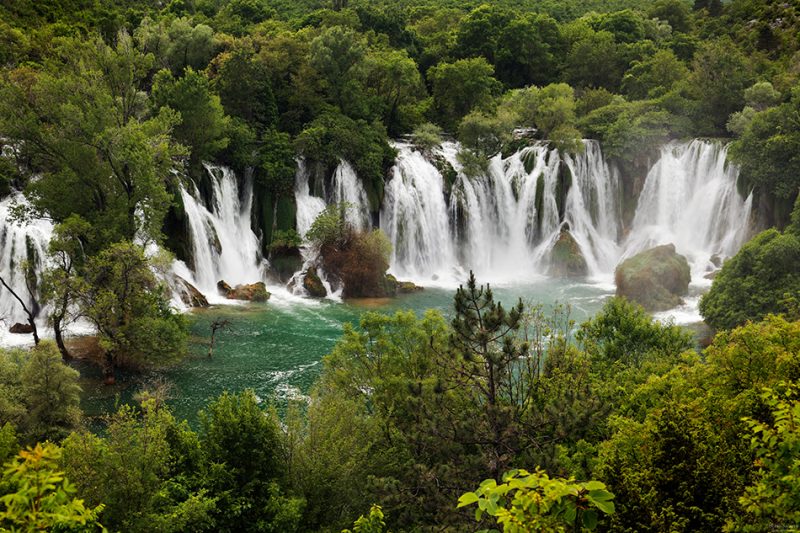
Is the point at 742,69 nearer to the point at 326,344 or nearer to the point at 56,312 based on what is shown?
the point at 326,344

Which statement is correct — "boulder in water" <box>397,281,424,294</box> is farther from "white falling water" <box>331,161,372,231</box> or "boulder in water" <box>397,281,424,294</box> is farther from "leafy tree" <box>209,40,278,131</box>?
"leafy tree" <box>209,40,278,131</box>

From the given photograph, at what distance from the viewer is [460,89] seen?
55.7m

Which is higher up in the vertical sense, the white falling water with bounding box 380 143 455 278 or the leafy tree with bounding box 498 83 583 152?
the leafy tree with bounding box 498 83 583 152

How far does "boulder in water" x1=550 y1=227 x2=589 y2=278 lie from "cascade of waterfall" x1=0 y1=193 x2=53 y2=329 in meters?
33.3

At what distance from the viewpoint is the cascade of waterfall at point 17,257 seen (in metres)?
27.3

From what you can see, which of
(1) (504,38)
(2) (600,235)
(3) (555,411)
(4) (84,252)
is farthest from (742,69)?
(4) (84,252)

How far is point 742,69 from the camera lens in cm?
4966

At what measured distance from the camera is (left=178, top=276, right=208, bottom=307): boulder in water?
3283 cm

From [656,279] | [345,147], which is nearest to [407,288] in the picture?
[345,147]

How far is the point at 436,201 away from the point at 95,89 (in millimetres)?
24709

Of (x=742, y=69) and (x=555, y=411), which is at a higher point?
(x=742, y=69)

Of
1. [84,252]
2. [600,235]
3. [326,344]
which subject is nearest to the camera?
[84,252]

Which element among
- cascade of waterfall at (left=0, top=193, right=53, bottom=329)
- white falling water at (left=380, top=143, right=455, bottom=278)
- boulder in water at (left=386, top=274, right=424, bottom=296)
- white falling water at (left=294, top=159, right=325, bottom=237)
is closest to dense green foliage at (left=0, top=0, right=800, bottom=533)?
boulder in water at (left=386, top=274, right=424, bottom=296)

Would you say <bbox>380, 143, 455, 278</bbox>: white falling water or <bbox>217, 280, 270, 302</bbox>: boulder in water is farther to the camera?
<bbox>380, 143, 455, 278</bbox>: white falling water
